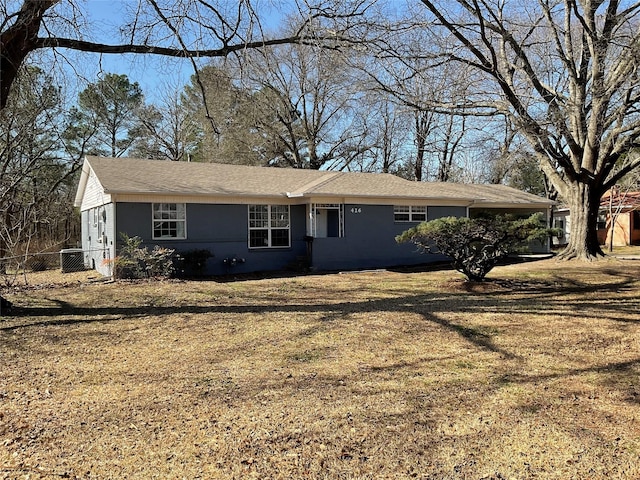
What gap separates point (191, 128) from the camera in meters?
27.6

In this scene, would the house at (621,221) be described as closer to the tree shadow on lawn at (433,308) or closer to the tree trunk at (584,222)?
the tree trunk at (584,222)

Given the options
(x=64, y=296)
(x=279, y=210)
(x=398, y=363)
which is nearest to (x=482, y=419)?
(x=398, y=363)

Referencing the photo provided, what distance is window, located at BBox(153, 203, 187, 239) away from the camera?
13.4 m

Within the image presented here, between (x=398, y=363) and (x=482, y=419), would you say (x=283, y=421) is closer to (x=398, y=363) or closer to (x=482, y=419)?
(x=482, y=419)

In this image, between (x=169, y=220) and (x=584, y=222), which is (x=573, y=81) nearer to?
(x=584, y=222)

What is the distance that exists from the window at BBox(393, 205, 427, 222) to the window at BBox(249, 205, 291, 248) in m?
4.17

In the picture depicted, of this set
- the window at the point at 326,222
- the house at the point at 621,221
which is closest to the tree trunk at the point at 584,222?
the window at the point at 326,222

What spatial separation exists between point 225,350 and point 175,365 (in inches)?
27.8

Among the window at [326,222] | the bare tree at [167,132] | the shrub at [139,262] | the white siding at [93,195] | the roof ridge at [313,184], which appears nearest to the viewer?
the shrub at [139,262]

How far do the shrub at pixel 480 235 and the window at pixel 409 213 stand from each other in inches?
223

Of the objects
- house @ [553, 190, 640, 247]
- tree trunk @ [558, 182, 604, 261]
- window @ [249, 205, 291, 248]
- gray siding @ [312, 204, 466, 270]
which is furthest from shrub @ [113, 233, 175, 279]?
house @ [553, 190, 640, 247]

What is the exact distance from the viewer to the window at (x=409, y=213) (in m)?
16.8

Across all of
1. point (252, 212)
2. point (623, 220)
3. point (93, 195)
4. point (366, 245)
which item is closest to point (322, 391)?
point (252, 212)

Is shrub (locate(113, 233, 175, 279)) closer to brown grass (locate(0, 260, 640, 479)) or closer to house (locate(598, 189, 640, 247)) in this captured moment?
brown grass (locate(0, 260, 640, 479))
